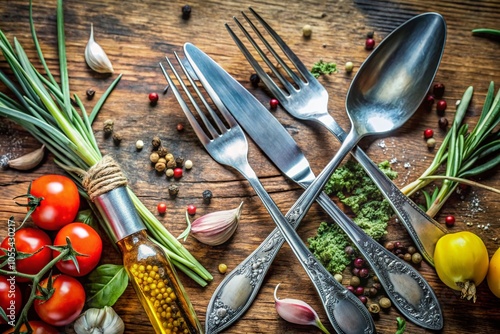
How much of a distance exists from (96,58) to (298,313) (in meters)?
0.91

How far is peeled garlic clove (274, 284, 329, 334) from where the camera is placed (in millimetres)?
1517

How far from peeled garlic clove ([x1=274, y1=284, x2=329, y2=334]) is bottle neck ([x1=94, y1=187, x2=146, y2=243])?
426 millimetres

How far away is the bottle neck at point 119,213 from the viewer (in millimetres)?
1429

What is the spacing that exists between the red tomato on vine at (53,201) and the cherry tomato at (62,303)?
15 centimetres

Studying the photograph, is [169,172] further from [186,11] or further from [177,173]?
[186,11]

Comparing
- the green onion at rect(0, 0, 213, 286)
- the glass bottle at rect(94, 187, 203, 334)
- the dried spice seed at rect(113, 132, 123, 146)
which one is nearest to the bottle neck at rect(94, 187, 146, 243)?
the glass bottle at rect(94, 187, 203, 334)

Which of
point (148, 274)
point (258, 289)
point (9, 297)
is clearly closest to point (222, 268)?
point (258, 289)

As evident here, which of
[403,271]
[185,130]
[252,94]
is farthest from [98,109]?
[403,271]

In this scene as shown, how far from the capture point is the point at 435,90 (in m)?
1.70

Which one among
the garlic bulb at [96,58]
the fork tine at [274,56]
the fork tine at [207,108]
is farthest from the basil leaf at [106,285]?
the fork tine at [274,56]

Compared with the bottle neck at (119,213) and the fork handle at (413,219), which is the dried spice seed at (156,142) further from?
the fork handle at (413,219)

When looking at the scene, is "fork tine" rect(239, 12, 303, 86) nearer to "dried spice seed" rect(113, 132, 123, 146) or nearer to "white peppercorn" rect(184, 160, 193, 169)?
"white peppercorn" rect(184, 160, 193, 169)

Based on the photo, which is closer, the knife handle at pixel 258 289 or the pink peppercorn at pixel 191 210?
the knife handle at pixel 258 289

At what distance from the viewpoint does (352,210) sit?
1625 millimetres
